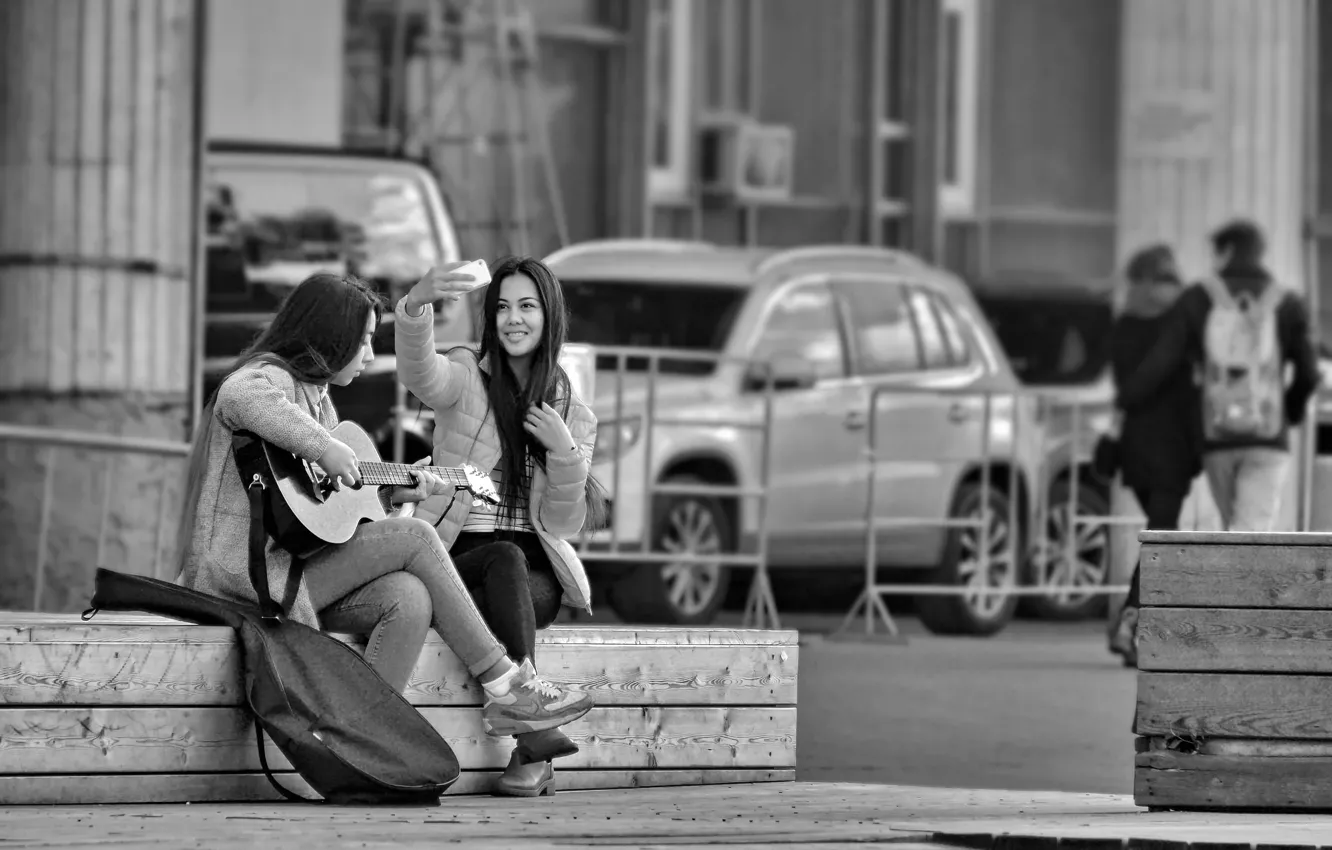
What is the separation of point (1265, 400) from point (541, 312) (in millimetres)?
5827

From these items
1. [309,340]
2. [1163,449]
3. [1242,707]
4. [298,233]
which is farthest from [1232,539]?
[298,233]

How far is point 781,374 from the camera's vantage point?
14.5m

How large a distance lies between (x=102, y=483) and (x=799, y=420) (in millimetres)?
3454

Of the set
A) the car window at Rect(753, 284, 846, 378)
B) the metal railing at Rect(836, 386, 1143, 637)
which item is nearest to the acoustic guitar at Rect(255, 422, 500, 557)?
the metal railing at Rect(836, 386, 1143, 637)

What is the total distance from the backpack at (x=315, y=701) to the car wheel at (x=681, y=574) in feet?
23.0

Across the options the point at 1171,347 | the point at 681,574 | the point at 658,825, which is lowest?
the point at 681,574

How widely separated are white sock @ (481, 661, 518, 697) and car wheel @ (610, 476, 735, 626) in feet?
21.9

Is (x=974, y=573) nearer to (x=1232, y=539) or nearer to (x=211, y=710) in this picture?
(x=1232, y=539)

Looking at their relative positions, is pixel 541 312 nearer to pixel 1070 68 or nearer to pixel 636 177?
pixel 636 177

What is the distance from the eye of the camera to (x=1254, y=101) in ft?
76.8

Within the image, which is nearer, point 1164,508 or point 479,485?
point 479,485

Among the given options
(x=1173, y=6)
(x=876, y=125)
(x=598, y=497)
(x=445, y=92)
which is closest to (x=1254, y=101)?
(x=1173, y=6)

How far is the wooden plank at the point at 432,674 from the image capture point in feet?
23.6

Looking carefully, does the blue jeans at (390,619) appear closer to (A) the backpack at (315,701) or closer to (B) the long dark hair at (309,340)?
(A) the backpack at (315,701)
